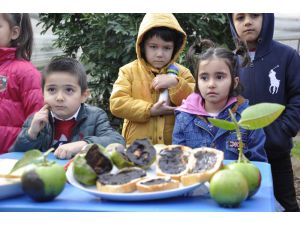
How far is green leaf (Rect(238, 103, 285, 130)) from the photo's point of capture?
4.47ft

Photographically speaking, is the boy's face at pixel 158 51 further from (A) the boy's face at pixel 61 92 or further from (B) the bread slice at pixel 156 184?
(B) the bread slice at pixel 156 184

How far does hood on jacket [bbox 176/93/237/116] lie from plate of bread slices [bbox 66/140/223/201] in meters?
0.59

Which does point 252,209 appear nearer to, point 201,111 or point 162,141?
point 201,111

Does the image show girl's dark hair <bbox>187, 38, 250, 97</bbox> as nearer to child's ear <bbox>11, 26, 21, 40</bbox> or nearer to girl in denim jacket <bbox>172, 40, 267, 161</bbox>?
girl in denim jacket <bbox>172, 40, 267, 161</bbox>

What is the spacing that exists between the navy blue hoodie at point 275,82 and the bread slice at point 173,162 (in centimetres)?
106

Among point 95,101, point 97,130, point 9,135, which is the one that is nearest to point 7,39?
point 9,135

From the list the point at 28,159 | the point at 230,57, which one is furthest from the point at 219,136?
the point at 28,159

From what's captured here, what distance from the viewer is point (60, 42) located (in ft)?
16.3

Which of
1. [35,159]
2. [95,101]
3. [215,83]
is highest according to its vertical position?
[215,83]

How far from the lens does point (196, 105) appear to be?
2205 millimetres

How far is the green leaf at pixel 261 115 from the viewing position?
4.47 feet

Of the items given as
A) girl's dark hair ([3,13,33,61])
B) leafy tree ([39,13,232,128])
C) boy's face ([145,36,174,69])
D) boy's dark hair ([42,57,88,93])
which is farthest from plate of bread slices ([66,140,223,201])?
leafy tree ([39,13,232,128])
